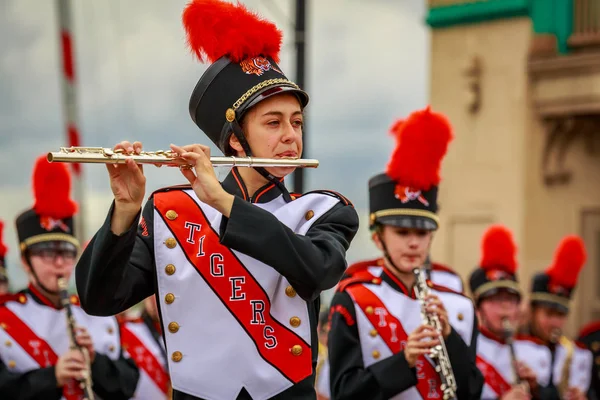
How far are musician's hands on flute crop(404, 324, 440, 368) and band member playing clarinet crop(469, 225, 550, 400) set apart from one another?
2915 mm

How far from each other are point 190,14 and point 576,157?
11.4 m

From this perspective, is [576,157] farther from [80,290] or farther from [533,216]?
[80,290]

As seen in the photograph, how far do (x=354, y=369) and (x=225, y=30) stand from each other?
7.74 ft

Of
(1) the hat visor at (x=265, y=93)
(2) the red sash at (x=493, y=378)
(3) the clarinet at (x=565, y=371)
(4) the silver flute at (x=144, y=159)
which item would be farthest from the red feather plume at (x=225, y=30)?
(3) the clarinet at (x=565, y=371)

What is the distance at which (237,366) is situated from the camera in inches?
152

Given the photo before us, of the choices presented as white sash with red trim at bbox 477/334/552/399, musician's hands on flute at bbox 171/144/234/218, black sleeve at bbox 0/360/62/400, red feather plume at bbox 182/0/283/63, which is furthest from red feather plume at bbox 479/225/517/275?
musician's hands on flute at bbox 171/144/234/218

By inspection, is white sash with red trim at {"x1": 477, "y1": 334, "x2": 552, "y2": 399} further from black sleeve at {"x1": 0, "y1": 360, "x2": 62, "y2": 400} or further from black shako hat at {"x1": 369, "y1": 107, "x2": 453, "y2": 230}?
black sleeve at {"x1": 0, "y1": 360, "x2": 62, "y2": 400}

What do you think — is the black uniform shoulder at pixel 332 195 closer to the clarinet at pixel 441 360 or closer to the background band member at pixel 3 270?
the clarinet at pixel 441 360

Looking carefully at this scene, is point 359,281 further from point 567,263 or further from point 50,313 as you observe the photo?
point 567,263

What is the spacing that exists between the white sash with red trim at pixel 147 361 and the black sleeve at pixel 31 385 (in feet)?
6.26

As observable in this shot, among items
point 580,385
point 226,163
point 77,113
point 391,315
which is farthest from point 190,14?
point 77,113

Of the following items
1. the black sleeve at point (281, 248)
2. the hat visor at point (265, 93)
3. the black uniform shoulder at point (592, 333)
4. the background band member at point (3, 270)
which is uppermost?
the hat visor at point (265, 93)

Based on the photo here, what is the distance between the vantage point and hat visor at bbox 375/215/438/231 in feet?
20.0

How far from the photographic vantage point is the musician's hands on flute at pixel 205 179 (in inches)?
144
